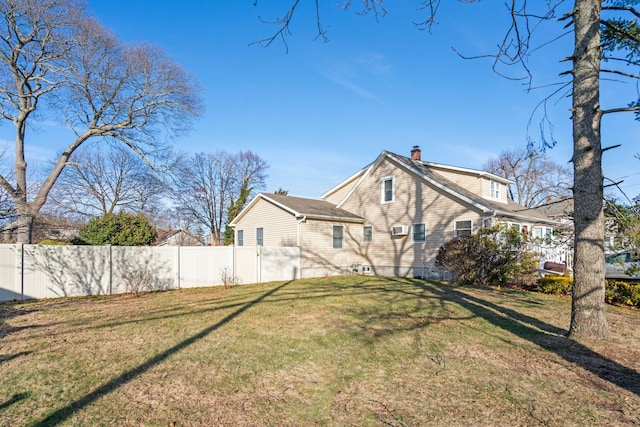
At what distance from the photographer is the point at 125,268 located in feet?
40.1

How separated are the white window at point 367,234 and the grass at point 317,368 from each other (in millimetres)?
10764

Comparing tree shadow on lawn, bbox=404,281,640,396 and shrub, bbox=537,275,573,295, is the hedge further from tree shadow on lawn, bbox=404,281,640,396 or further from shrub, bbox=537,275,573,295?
tree shadow on lawn, bbox=404,281,640,396

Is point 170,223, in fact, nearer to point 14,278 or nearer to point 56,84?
point 56,84

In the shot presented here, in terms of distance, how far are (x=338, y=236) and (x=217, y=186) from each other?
25641 millimetres

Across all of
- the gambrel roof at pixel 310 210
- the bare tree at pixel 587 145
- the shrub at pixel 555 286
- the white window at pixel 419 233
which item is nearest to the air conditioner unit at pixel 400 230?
the white window at pixel 419 233

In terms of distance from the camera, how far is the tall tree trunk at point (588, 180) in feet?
18.5

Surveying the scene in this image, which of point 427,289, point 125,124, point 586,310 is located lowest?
point 427,289

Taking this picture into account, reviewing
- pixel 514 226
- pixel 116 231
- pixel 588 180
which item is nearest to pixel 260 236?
pixel 116 231

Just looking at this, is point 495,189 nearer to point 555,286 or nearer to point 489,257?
point 489,257

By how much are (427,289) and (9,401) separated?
35.3 ft

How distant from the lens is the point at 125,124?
1884 centimetres

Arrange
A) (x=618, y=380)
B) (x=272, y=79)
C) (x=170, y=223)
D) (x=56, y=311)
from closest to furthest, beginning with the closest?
(x=618, y=380)
(x=56, y=311)
(x=272, y=79)
(x=170, y=223)

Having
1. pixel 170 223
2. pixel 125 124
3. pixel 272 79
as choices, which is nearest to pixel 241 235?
pixel 125 124

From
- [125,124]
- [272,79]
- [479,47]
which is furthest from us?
[125,124]
